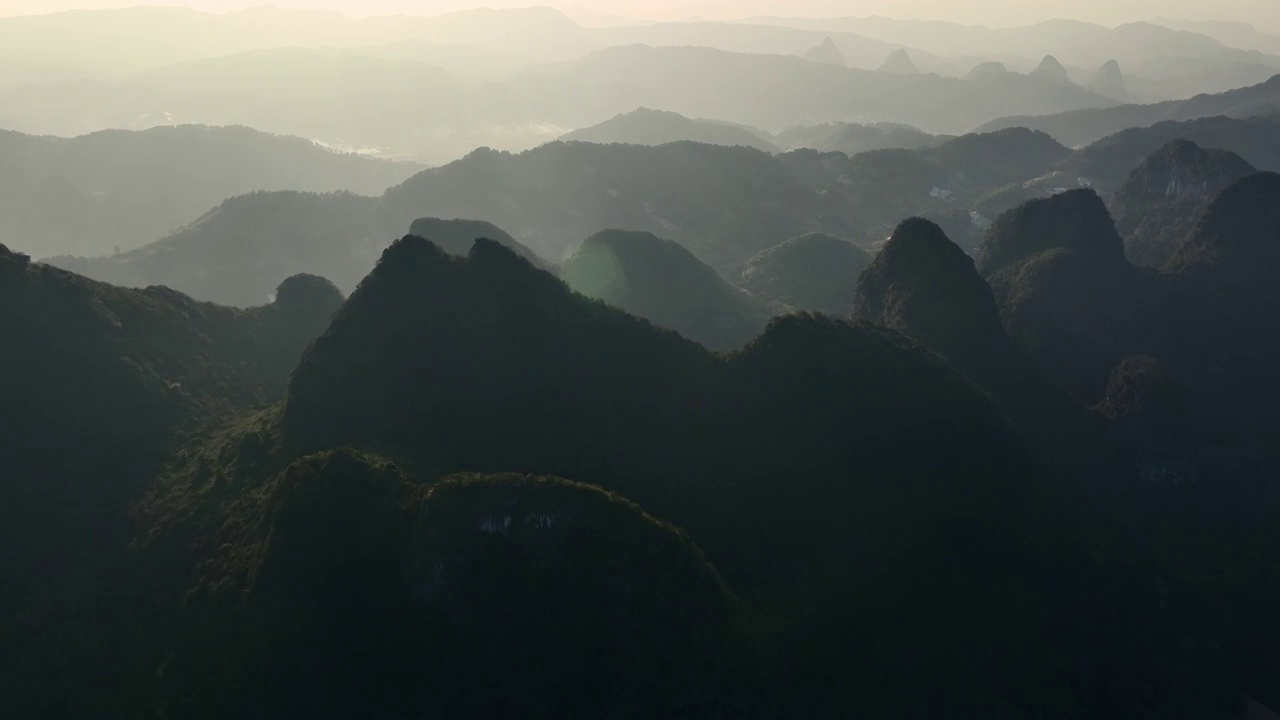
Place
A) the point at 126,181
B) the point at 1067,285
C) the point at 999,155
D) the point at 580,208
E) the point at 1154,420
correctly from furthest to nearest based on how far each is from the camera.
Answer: the point at 999,155 < the point at 126,181 < the point at 580,208 < the point at 1067,285 < the point at 1154,420

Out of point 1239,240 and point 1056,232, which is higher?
point 1239,240

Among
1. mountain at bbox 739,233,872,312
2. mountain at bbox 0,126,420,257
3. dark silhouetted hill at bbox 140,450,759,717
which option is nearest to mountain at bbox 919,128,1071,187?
mountain at bbox 739,233,872,312

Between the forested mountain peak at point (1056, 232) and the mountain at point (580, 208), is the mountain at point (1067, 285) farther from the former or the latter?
the mountain at point (580, 208)

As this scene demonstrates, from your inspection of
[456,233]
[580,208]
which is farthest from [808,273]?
[580,208]

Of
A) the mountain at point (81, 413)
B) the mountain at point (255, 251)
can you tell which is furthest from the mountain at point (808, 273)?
the mountain at point (81, 413)

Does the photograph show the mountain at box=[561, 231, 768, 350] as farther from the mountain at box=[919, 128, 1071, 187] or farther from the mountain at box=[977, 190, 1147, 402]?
the mountain at box=[919, 128, 1071, 187]

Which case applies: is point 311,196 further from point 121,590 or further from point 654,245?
point 121,590

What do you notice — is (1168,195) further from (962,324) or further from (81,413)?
(81,413)
